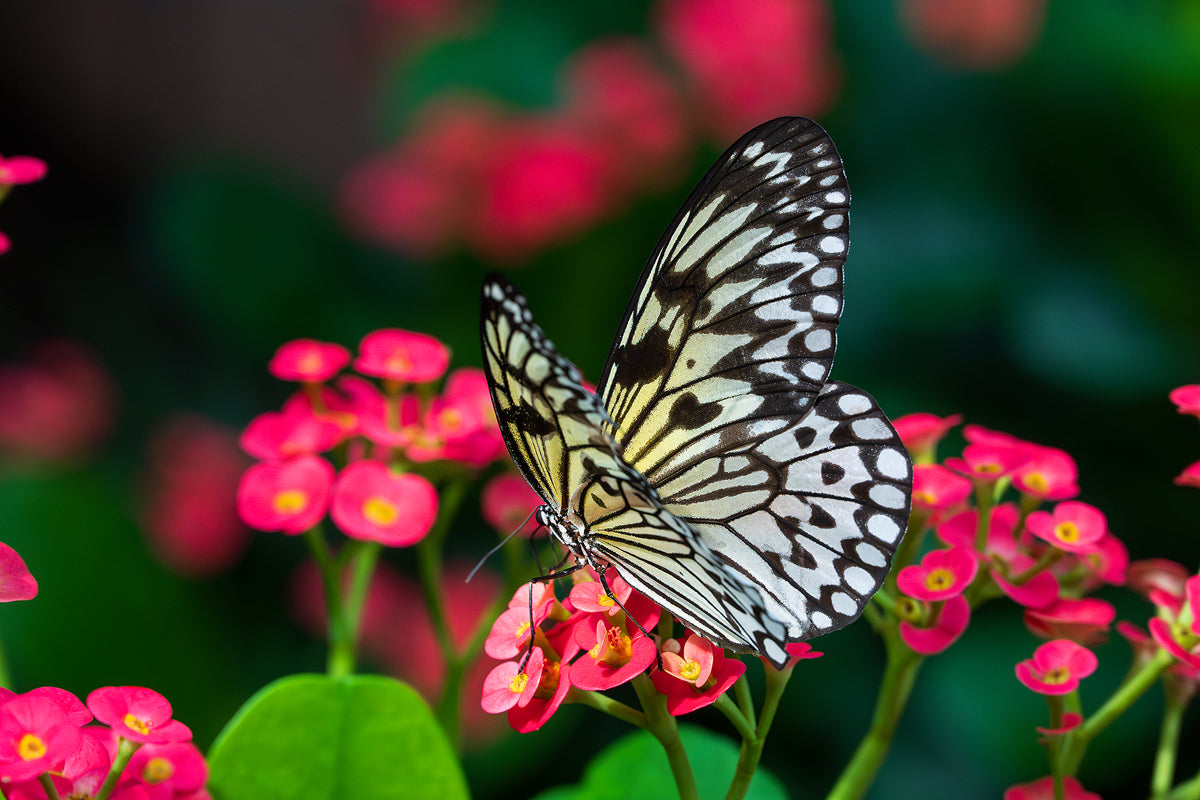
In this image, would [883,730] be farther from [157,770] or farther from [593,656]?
[157,770]

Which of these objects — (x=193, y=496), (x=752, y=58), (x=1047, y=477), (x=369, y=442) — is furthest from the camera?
(x=193, y=496)

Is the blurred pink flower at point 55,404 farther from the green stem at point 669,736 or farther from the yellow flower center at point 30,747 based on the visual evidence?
the green stem at point 669,736

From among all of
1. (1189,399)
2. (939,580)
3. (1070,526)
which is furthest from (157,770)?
(1189,399)

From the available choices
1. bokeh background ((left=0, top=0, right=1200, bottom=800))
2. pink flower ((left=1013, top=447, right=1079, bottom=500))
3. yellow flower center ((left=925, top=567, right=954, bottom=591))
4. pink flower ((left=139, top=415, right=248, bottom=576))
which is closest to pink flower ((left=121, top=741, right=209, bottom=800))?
yellow flower center ((left=925, top=567, right=954, bottom=591))

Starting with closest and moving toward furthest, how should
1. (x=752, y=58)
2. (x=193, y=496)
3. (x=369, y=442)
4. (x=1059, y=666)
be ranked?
(x=1059, y=666) → (x=369, y=442) → (x=752, y=58) → (x=193, y=496)

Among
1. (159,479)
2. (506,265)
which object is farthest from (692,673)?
(159,479)

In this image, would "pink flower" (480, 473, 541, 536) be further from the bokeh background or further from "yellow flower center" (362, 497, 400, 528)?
the bokeh background

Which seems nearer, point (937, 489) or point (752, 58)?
point (937, 489)
